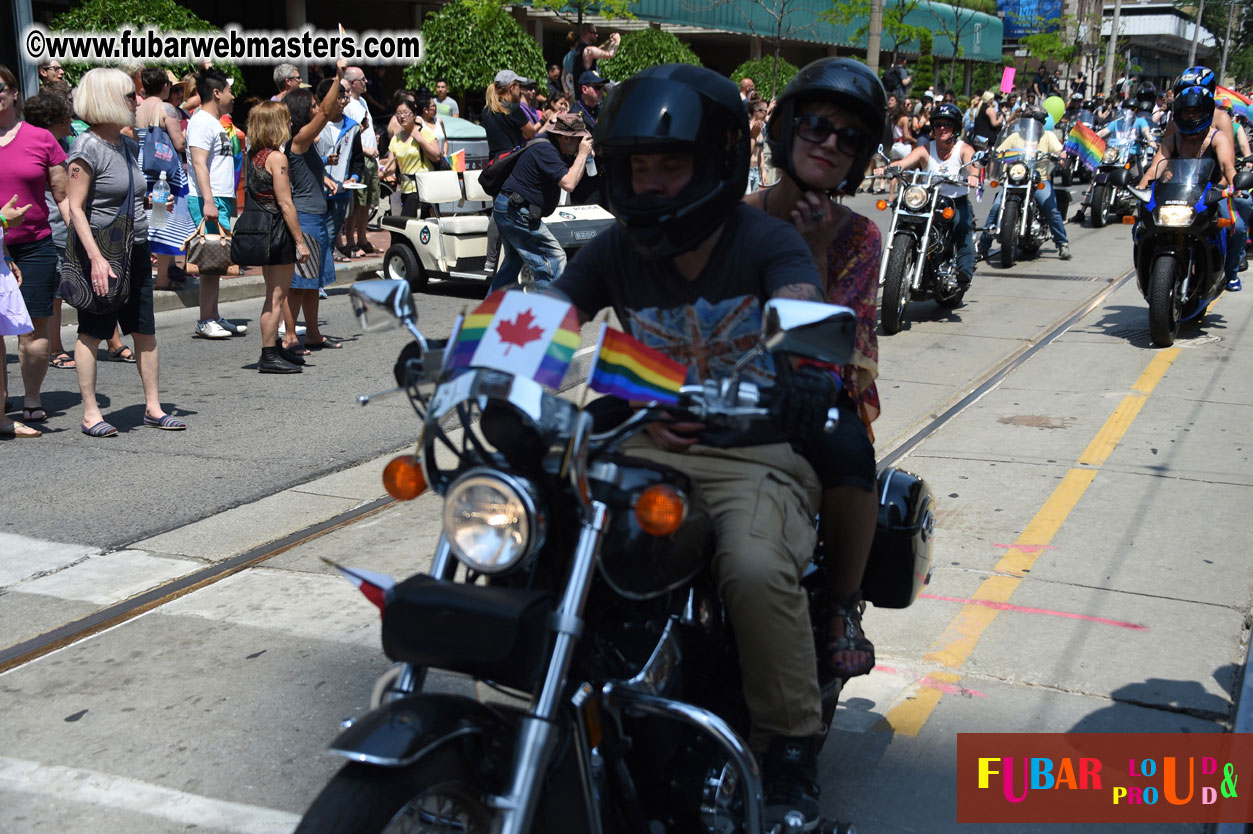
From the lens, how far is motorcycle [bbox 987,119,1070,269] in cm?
1330

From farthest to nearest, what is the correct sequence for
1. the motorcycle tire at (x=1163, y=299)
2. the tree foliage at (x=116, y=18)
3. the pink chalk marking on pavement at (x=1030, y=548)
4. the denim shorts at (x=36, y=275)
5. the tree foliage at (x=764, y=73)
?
the tree foliage at (x=764, y=73) → the tree foliage at (x=116, y=18) → the motorcycle tire at (x=1163, y=299) → the denim shorts at (x=36, y=275) → the pink chalk marking on pavement at (x=1030, y=548)

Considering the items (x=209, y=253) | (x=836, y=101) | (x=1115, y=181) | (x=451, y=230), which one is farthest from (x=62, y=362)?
(x=1115, y=181)

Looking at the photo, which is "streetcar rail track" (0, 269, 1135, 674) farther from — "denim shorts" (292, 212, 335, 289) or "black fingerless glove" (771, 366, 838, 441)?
"denim shorts" (292, 212, 335, 289)

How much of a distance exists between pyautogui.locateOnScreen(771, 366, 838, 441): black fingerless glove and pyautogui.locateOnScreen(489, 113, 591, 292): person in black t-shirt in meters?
7.08

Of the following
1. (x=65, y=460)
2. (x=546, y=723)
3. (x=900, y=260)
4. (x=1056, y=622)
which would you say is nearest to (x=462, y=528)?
(x=546, y=723)

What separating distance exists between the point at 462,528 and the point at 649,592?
0.38 m

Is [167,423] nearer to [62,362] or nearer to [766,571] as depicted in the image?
[62,362]

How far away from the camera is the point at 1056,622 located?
4.41 m

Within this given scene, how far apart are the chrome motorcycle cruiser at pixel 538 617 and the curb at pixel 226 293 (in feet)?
29.2

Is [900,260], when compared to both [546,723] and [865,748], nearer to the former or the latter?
[865,748]

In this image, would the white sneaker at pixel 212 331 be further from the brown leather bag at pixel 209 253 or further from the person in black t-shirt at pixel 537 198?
the person in black t-shirt at pixel 537 198

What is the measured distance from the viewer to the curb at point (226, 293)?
11.1 meters

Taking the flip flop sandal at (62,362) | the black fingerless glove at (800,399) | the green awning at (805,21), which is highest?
the green awning at (805,21)

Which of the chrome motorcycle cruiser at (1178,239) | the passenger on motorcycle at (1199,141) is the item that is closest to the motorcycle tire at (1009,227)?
the passenger on motorcycle at (1199,141)
